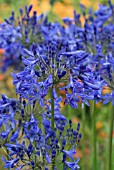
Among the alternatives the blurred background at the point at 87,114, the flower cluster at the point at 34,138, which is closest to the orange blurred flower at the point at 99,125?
the blurred background at the point at 87,114

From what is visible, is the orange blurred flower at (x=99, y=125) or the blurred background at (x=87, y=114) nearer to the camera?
the blurred background at (x=87, y=114)

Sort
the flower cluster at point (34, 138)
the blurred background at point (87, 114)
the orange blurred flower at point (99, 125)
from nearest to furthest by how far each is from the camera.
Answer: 1. the flower cluster at point (34, 138)
2. the blurred background at point (87, 114)
3. the orange blurred flower at point (99, 125)

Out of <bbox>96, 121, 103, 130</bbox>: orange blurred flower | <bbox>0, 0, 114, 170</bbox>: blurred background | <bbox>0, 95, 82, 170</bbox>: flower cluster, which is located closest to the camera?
<bbox>0, 95, 82, 170</bbox>: flower cluster

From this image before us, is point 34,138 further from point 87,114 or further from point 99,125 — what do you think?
point 87,114

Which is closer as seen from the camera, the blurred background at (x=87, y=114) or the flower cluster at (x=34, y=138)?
the flower cluster at (x=34, y=138)

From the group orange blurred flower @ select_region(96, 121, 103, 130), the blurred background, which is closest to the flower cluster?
the blurred background

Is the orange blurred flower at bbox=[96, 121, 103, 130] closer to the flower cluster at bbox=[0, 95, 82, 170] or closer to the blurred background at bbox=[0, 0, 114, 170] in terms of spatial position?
the blurred background at bbox=[0, 0, 114, 170]

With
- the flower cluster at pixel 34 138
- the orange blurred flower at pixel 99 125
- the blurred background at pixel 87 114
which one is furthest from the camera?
the orange blurred flower at pixel 99 125

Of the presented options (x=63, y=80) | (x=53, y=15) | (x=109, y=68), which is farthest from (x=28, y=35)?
(x=53, y=15)

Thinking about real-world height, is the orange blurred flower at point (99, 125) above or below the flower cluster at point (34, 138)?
below

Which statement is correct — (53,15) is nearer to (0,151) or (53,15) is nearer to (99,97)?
(0,151)

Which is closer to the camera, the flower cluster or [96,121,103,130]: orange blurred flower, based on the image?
the flower cluster

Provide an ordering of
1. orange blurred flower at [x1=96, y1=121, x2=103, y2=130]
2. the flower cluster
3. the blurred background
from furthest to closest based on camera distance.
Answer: orange blurred flower at [x1=96, y1=121, x2=103, y2=130] → the blurred background → the flower cluster

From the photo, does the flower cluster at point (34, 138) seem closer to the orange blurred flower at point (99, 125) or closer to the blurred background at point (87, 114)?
the blurred background at point (87, 114)
